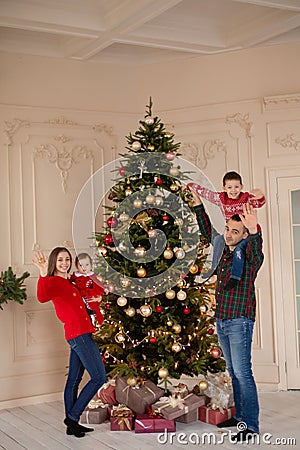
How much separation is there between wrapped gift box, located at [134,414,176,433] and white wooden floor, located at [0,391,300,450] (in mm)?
50

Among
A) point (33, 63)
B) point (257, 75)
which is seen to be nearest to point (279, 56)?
point (257, 75)

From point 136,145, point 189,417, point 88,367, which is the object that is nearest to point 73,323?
point 88,367

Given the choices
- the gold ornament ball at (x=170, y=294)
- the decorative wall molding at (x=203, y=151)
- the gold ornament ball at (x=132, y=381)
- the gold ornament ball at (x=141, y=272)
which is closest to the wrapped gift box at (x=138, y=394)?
the gold ornament ball at (x=132, y=381)

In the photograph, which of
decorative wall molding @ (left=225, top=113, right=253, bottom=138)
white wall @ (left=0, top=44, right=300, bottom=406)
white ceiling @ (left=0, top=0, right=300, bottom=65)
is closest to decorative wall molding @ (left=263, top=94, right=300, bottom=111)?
white wall @ (left=0, top=44, right=300, bottom=406)

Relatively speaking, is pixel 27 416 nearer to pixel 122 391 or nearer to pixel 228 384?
pixel 122 391

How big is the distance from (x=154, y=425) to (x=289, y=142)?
109 inches

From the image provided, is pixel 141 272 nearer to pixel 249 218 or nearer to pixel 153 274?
pixel 153 274

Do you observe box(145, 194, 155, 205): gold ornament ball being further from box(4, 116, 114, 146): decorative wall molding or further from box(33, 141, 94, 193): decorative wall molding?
box(4, 116, 114, 146): decorative wall molding

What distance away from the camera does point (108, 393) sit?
5078 millimetres

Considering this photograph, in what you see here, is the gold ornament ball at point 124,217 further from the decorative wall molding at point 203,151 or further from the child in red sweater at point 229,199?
the decorative wall molding at point 203,151

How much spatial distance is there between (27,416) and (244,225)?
2468 mm

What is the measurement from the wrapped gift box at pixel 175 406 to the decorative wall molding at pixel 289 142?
242cm

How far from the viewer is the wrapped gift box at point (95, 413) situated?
5.03m

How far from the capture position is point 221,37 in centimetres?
612
